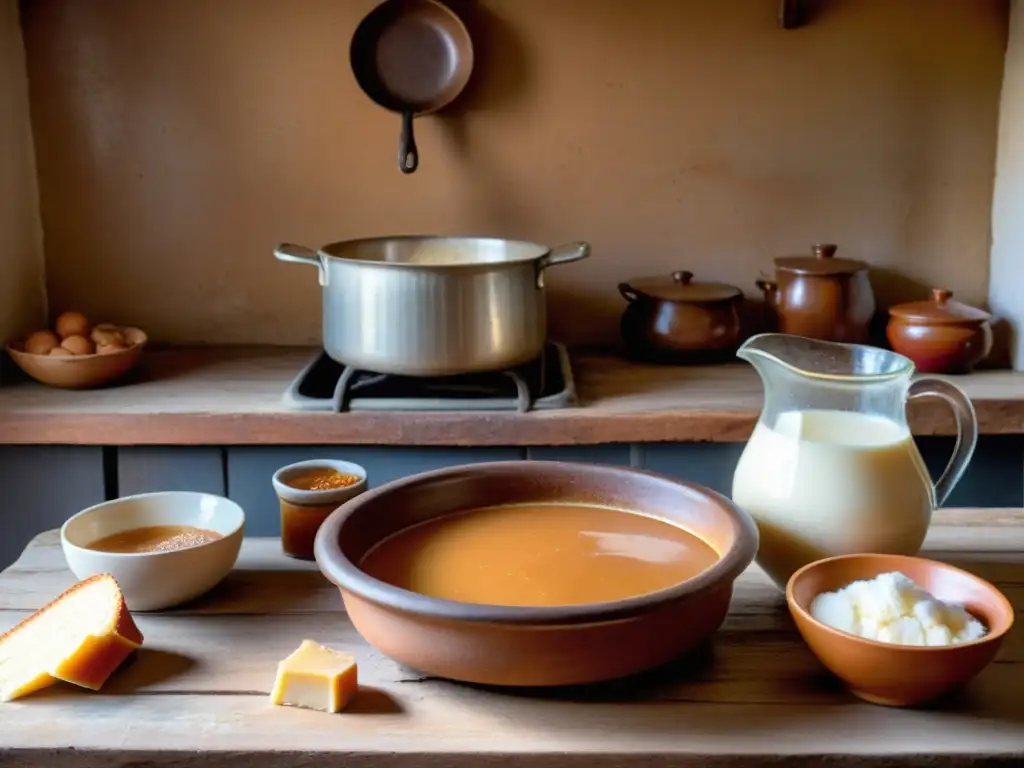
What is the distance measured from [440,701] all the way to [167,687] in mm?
223

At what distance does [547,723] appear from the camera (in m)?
0.80

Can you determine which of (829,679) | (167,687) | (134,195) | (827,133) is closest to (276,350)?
(134,195)

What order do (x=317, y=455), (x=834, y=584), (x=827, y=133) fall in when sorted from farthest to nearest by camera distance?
1. (x=827, y=133)
2. (x=317, y=455)
3. (x=834, y=584)

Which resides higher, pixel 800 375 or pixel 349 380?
pixel 800 375

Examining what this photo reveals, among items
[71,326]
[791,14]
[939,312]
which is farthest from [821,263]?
[71,326]

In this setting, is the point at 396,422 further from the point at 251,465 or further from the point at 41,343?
the point at 41,343

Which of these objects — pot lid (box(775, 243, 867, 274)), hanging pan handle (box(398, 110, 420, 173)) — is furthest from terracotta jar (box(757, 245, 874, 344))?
hanging pan handle (box(398, 110, 420, 173))

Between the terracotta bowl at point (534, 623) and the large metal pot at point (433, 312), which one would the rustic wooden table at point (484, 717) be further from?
the large metal pot at point (433, 312)

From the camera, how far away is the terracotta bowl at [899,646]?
778 mm

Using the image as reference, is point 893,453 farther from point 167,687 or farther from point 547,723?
Result: point 167,687

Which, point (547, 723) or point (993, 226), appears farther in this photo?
point (993, 226)

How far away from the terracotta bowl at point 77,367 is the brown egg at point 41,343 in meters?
0.02

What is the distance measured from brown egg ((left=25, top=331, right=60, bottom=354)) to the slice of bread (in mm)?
1105

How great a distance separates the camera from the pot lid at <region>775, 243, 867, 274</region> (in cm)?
204
